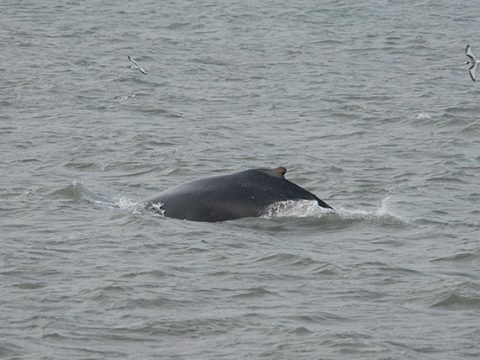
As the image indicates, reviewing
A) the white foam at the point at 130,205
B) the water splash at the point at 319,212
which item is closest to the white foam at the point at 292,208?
the water splash at the point at 319,212

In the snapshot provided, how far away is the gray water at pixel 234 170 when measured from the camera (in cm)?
1234

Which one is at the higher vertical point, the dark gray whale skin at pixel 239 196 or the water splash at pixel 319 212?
the dark gray whale skin at pixel 239 196

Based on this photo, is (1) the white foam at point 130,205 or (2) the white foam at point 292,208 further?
(1) the white foam at point 130,205

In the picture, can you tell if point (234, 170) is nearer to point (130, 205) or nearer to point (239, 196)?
point (130, 205)

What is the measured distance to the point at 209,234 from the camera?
15914 millimetres

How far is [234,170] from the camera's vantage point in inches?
843

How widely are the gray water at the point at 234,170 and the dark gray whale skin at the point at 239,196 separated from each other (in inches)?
8.0

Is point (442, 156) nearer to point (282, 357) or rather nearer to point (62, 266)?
point (62, 266)

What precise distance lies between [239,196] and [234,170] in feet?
16.3

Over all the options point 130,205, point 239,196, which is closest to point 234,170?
Answer: point 130,205

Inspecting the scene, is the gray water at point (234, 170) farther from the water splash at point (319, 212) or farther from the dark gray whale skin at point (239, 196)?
the dark gray whale skin at point (239, 196)

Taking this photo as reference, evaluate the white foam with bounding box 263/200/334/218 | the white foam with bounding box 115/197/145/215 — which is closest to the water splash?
the white foam with bounding box 263/200/334/218

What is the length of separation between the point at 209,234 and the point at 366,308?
333 centimetres

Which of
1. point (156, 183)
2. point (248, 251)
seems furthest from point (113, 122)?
point (248, 251)
